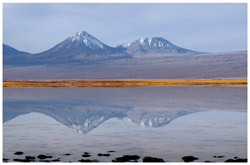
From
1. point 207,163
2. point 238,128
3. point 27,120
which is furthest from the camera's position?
point 27,120

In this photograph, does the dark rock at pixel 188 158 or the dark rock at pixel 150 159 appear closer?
the dark rock at pixel 150 159

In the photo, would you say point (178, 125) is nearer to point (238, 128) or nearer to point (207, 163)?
point (238, 128)

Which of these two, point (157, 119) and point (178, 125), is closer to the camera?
point (178, 125)

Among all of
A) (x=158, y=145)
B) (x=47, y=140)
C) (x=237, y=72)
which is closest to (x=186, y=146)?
(x=158, y=145)

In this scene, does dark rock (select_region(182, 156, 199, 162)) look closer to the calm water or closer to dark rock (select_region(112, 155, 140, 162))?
the calm water

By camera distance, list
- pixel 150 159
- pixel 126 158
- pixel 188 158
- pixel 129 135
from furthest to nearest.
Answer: pixel 129 135, pixel 126 158, pixel 188 158, pixel 150 159

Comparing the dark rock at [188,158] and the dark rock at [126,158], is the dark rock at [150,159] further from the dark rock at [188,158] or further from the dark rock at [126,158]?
the dark rock at [188,158]

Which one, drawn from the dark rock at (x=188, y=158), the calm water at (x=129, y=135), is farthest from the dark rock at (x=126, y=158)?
the dark rock at (x=188, y=158)

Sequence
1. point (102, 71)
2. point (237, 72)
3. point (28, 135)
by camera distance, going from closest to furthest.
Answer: point (28, 135) < point (237, 72) < point (102, 71)

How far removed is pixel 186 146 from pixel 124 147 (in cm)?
157

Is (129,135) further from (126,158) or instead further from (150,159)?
(150,159)

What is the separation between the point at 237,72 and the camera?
162000mm

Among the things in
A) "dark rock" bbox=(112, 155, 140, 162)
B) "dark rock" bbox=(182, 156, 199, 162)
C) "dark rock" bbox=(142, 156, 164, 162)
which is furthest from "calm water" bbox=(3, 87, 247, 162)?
"dark rock" bbox=(142, 156, 164, 162)

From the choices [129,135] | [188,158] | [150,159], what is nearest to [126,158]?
[150,159]
